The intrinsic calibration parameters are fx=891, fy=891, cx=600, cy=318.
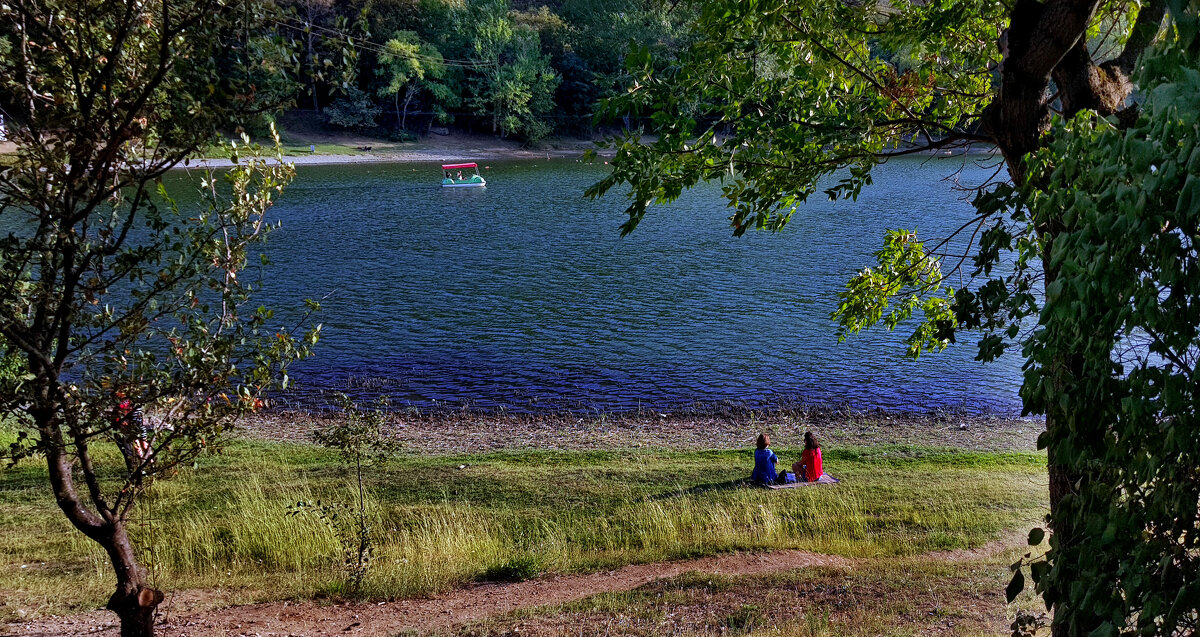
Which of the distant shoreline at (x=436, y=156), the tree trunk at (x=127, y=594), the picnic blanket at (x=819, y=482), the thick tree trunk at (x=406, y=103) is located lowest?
the picnic blanket at (x=819, y=482)

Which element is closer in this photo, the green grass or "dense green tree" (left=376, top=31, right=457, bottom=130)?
the green grass

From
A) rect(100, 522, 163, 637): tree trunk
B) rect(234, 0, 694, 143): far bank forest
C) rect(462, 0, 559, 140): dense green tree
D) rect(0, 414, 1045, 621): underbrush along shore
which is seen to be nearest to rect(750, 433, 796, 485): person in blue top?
rect(0, 414, 1045, 621): underbrush along shore

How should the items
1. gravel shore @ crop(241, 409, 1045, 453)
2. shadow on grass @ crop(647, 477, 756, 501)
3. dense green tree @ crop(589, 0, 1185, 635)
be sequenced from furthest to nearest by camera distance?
gravel shore @ crop(241, 409, 1045, 453)
shadow on grass @ crop(647, 477, 756, 501)
dense green tree @ crop(589, 0, 1185, 635)

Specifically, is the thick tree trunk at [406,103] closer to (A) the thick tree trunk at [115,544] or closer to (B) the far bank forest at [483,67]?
(B) the far bank forest at [483,67]

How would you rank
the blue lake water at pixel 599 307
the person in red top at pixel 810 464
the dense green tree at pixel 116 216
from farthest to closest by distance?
1. the blue lake water at pixel 599 307
2. the person in red top at pixel 810 464
3. the dense green tree at pixel 116 216

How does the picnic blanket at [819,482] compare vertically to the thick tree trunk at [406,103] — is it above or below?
below

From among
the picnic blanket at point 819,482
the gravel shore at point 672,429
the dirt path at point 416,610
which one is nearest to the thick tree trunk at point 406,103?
the gravel shore at point 672,429

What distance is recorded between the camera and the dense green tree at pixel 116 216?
465cm

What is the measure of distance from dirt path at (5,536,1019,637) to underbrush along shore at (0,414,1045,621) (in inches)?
9.6

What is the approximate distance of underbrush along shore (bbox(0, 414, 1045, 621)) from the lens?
352 inches

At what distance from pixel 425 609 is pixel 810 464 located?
6500 mm

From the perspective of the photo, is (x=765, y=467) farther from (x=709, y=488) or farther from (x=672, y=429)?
(x=672, y=429)

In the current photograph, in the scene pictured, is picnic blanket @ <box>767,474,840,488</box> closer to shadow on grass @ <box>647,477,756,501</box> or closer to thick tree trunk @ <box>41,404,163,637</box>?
shadow on grass @ <box>647,477,756,501</box>

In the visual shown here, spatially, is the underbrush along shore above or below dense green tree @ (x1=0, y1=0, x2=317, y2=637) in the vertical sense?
below
